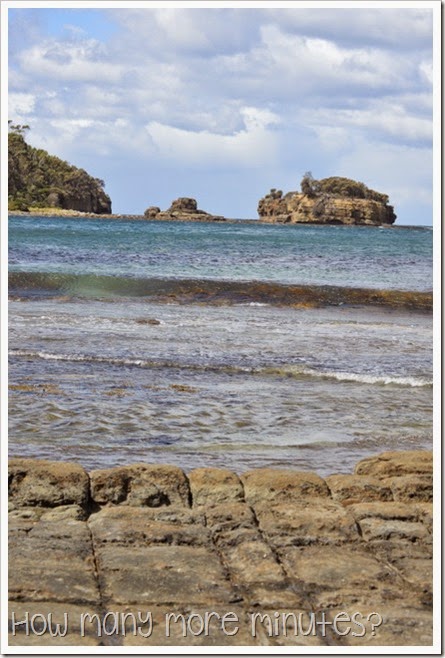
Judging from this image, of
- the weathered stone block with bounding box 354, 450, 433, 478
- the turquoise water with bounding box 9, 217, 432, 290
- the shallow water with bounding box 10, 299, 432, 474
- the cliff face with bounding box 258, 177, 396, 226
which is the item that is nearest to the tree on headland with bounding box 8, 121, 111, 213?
the cliff face with bounding box 258, 177, 396, 226

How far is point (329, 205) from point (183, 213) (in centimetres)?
1408

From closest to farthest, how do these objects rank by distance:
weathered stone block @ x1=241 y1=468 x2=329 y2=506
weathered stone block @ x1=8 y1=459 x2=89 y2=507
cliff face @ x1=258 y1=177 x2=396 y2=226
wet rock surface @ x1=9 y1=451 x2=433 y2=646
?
wet rock surface @ x1=9 y1=451 x2=433 y2=646
weathered stone block @ x1=8 y1=459 x2=89 y2=507
weathered stone block @ x1=241 y1=468 x2=329 y2=506
cliff face @ x1=258 y1=177 x2=396 y2=226

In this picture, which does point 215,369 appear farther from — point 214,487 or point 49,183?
point 49,183

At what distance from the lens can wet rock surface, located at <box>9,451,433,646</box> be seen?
3654 mm

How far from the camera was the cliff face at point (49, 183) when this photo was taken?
9650cm

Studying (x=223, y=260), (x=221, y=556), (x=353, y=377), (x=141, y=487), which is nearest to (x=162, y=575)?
(x=221, y=556)

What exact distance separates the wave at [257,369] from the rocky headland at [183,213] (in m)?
79.0

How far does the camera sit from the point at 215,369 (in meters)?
11.0

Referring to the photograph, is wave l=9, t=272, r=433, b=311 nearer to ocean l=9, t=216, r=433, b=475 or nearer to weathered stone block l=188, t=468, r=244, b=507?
ocean l=9, t=216, r=433, b=475

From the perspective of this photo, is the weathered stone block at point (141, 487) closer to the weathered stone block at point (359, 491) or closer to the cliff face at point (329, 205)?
the weathered stone block at point (359, 491)

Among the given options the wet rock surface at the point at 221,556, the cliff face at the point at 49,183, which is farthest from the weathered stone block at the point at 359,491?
the cliff face at the point at 49,183

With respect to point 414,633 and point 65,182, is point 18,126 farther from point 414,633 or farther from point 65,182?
point 414,633

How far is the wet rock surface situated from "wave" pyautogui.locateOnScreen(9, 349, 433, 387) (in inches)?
188

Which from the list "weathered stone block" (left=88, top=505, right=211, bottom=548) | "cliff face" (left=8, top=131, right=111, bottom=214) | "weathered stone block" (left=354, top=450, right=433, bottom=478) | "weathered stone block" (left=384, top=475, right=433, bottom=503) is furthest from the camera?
"cliff face" (left=8, top=131, right=111, bottom=214)
